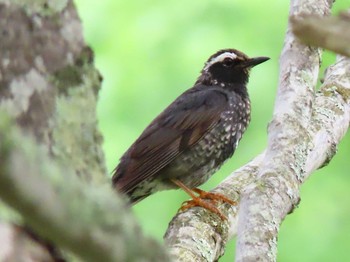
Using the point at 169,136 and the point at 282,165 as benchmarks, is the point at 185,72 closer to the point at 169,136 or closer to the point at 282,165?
the point at 169,136

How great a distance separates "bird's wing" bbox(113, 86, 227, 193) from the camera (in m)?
5.78

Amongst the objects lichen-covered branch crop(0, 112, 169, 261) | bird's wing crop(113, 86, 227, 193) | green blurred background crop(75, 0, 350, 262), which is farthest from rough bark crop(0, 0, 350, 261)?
green blurred background crop(75, 0, 350, 262)

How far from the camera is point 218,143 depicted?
19.7ft

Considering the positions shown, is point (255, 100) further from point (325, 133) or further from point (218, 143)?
point (325, 133)

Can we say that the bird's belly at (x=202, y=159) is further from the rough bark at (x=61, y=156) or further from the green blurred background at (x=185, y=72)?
the rough bark at (x=61, y=156)

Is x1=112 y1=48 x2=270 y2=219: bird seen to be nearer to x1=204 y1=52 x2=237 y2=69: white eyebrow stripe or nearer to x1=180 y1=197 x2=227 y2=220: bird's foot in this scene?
x1=204 y1=52 x2=237 y2=69: white eyebrow stripe

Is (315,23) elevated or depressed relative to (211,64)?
depressed

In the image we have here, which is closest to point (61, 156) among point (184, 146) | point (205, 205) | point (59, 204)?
point (59, 204)

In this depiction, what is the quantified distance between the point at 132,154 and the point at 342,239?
1888mm

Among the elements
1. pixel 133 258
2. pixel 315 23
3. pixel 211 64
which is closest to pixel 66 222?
pixel 133 258

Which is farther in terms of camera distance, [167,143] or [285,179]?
[167,143]

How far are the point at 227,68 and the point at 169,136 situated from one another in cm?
84

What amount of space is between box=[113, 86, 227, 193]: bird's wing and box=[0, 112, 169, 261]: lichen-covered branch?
Result: 3.92 metres

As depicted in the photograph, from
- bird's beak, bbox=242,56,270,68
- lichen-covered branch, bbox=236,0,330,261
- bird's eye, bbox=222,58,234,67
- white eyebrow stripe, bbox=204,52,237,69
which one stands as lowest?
lichen-covered branch, bbox=236,0,330,261
